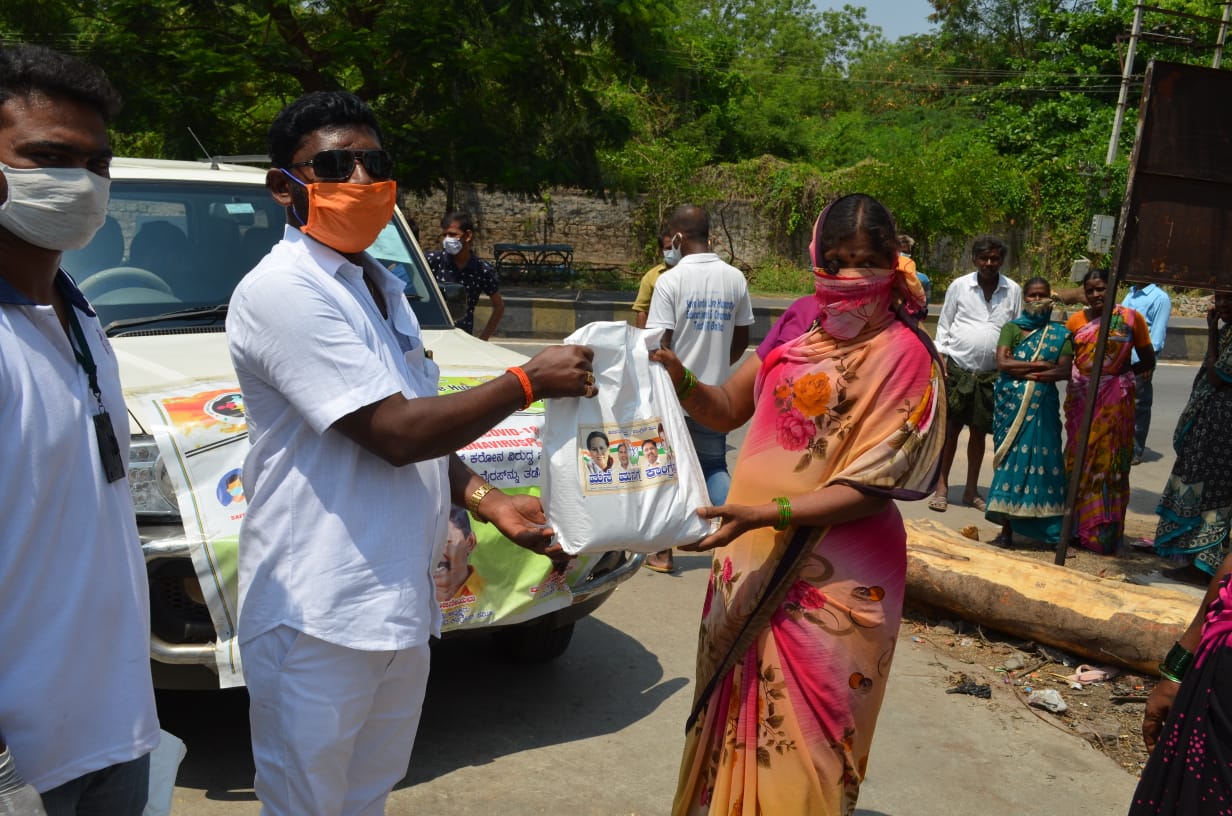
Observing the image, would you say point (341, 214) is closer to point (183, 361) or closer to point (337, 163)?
point (337, 163)

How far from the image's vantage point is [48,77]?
1875 mm

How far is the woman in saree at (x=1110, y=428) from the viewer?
290 inches

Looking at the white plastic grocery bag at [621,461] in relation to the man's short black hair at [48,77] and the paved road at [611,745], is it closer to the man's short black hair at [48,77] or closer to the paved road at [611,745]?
the man's short black hair at [48,77]

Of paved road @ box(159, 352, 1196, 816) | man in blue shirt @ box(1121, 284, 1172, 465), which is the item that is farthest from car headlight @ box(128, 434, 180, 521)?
man in blue shirt @ box(1121, 284, 1172, 465)

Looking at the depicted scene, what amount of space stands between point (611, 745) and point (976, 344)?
5288mm

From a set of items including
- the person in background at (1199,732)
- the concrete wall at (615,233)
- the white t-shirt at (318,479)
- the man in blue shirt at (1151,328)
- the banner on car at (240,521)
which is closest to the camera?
the white t-shirt at (318,479)

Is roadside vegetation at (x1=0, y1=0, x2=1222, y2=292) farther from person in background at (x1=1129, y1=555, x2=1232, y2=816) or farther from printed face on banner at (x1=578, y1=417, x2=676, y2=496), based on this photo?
person in background at (x1=1129, y1=555, x2=1232, y2=816)

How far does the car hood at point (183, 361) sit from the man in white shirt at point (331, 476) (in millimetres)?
1584

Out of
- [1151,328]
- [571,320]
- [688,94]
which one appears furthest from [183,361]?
[688,94]

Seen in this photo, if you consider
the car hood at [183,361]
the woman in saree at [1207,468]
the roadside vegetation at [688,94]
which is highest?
the roadside vegetation at [688,94]

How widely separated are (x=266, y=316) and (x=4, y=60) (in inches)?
24.4

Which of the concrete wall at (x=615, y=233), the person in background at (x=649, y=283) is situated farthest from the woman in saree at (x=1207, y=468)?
the concrete wall at (x=615, y=233)

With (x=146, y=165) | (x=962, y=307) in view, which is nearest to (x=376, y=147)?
(x=146, y=165)

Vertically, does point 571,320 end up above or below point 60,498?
below
